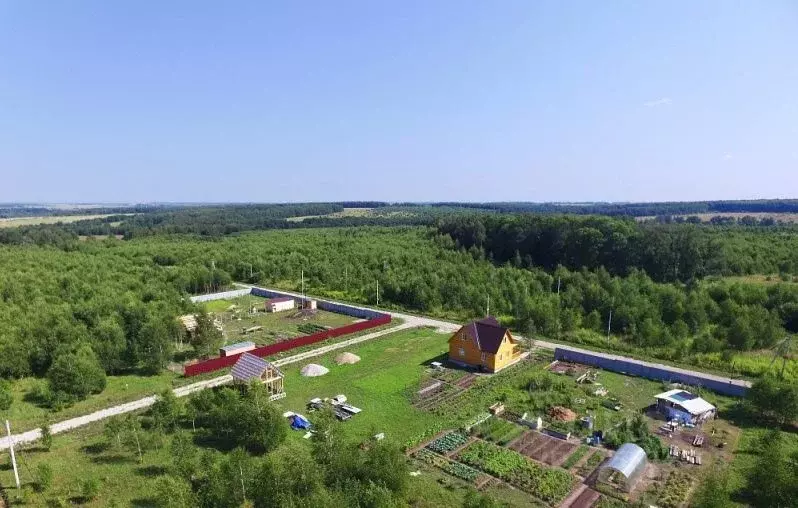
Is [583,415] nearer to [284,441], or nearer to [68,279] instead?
[284,441]

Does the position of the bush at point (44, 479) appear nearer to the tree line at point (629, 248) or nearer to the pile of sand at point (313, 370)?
the pile of sand at point (313, 370)

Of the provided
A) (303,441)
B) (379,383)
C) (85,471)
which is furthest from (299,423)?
(85,471)

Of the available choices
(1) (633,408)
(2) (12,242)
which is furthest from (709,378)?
(2) (12,242)

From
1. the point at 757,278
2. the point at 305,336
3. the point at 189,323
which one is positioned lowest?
the point at 305,336

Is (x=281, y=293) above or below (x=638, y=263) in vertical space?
below

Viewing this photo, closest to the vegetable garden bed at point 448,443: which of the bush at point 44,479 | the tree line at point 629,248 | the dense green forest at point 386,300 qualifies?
the bush at point 44,479

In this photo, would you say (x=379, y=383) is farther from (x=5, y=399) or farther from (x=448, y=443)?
(x=5, y=399)
